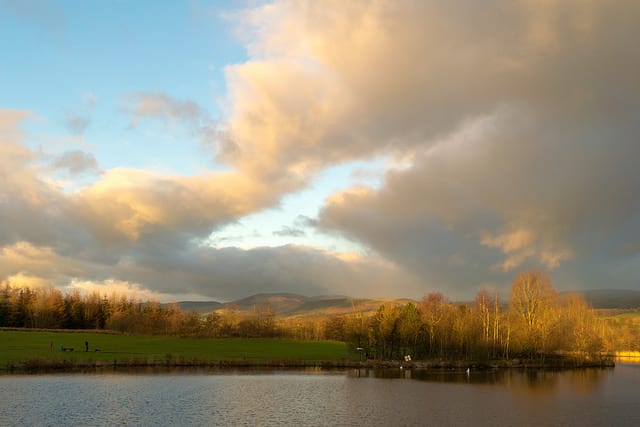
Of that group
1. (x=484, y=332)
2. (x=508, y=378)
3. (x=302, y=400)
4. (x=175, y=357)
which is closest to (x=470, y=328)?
(x=484, y=332)

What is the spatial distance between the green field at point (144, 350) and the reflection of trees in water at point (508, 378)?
15.3 m

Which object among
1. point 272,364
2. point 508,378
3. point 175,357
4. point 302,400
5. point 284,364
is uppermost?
point 302,400

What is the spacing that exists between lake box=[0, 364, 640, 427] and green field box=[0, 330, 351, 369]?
14.9 metres

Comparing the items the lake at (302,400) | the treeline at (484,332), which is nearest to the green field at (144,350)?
the treeline at (484,332)

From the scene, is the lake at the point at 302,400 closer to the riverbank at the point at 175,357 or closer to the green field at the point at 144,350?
the riverbank at the point at 175,357

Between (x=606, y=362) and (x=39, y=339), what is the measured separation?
112 metres

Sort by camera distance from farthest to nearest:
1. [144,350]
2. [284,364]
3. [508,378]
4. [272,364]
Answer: [144,350], [284,364], [272,364], [508,378]

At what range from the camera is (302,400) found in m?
50.6

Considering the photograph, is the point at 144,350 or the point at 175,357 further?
the point at 144,350

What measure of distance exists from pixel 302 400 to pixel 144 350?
5919 centimetres

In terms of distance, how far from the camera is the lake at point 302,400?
40688 mm

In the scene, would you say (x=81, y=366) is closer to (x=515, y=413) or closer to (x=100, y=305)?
(x=515, y=413)

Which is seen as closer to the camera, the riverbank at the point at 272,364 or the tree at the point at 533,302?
the riverbank at the point at 272,364

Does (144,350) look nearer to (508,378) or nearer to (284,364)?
(284,364)
